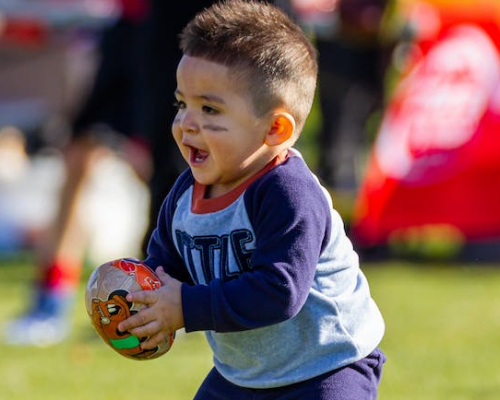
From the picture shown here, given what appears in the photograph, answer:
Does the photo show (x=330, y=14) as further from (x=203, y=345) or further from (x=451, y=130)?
(x=203, y=345)

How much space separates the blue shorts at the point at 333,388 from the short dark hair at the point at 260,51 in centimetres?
62

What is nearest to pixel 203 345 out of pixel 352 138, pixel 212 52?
pixel 212 52

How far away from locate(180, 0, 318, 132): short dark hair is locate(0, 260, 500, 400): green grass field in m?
2.00

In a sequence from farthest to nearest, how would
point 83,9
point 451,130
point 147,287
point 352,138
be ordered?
point 352,138, point 83,9, point 451,130, point 147,287

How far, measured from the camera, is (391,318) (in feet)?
20.3

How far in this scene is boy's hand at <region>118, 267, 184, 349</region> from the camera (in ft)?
8.88

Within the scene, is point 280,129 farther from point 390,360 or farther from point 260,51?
point 390,360

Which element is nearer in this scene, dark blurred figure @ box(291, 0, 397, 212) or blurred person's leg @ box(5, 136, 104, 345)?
blurred person's leg @ box(5, 136, 104, 345)

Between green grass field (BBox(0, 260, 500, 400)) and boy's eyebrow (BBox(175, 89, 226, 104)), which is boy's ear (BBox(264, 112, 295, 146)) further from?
green grass field (BBox(0, 260, 500, 400))

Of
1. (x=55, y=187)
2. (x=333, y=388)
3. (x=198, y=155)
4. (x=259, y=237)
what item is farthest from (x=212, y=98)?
(x=55, y=187)

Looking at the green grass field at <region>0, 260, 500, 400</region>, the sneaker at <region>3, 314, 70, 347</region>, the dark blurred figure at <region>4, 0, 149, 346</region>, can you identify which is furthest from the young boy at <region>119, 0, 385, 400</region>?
the dark blurred figure at <region>4, 0, 149, 346</region>

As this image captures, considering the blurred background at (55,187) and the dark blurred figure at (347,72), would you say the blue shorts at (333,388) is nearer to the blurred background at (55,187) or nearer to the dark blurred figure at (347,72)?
the blurred background at (55,187)

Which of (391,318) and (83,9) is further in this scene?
(83,9)

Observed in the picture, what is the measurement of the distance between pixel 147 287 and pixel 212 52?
576 mm
